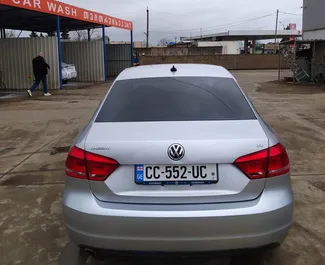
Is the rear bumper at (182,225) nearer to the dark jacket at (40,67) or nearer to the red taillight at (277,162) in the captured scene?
the red taillight at (277,162)

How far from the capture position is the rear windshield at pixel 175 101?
10.2ft

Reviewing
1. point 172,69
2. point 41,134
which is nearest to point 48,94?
point 41,134

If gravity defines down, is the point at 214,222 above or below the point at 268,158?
below

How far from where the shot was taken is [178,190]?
2570 mm

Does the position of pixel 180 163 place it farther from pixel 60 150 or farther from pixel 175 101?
pixel 60 150

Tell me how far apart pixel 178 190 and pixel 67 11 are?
18.5m

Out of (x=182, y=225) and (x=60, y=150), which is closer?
(x=182, y=225)

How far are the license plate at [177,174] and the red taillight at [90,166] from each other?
191 millimetres

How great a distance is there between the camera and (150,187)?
8.46ft

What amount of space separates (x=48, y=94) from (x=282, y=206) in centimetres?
1531

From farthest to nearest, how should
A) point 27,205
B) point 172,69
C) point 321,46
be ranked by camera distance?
point 321,46 < point 27,205 < point 172,69

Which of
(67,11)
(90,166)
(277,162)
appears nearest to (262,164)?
(277,162)

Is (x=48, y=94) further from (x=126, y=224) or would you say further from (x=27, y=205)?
(x=126, y=224)

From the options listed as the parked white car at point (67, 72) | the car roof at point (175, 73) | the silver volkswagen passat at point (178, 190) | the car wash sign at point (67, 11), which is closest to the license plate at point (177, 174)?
the silver volkswagen passat at point (178, 190)
